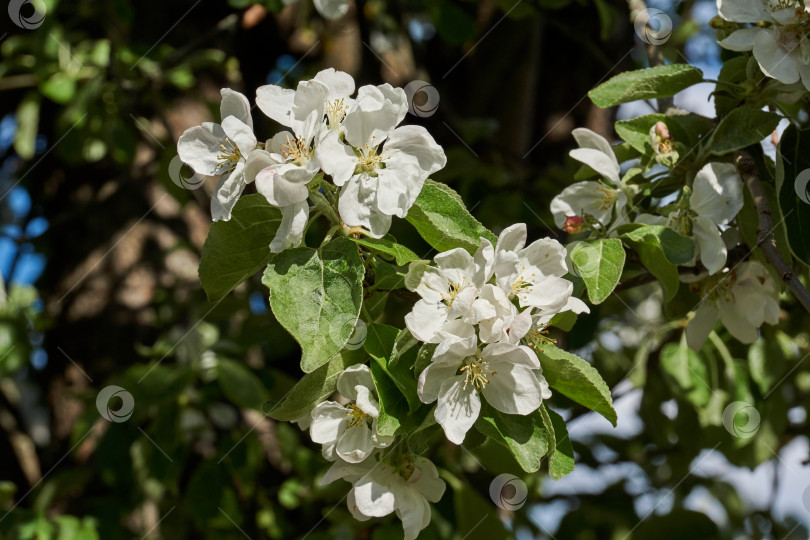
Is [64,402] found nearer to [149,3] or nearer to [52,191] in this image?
[52,191]

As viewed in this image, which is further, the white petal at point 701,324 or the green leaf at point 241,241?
the white petal at point 701,324

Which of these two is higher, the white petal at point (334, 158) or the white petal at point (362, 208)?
the white petal at point (334, 158)

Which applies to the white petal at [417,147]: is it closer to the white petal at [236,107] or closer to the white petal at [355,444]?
the white petal at [236,107]

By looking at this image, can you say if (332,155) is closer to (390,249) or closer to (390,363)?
(390,249)

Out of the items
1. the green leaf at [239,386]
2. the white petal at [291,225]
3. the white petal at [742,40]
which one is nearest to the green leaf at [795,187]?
the white petal at [742,40]

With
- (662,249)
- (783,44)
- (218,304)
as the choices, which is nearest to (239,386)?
(218,304)
